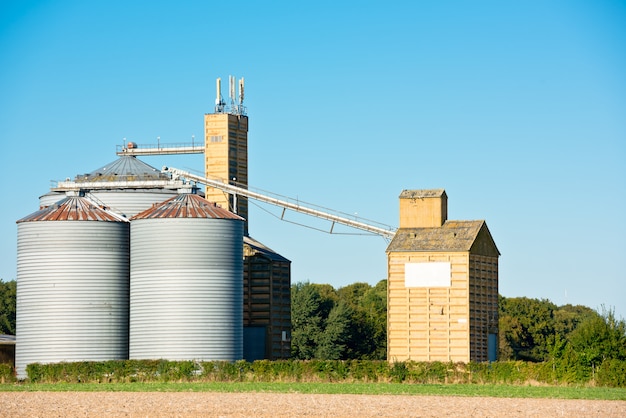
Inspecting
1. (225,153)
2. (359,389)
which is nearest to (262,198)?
(225,153)

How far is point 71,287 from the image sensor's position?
74.7 metres

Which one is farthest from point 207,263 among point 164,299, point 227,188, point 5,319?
point 5,319

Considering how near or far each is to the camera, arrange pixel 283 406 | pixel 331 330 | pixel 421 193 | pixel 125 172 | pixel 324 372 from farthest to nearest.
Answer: pixel 331 330 → pixel 125 172 → pixel 421 193 → pixel 324 372 → pixel 283 406

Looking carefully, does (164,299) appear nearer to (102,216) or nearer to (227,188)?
(102,216)

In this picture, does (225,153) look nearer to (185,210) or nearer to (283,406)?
(185,210)

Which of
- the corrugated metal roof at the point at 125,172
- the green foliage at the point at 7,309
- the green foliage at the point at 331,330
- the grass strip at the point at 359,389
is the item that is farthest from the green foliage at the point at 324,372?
the green foliage at the point at 7,309

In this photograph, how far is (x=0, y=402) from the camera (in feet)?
169

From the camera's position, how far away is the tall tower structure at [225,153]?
89438 mm

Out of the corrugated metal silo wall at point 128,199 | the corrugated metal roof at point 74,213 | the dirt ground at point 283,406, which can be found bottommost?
the dirt ground at point 283,406

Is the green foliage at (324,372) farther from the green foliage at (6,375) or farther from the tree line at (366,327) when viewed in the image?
the tree line at (366,327)

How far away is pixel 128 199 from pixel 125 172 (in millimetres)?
4279

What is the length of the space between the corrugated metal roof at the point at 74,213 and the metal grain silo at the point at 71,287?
0.20 ft

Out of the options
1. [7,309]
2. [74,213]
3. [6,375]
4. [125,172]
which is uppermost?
[125,172]

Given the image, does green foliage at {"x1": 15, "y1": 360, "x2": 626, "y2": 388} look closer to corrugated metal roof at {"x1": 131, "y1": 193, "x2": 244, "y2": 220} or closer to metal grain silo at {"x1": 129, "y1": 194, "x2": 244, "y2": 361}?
metal grain silo at {"x1": 129, "y1": 194, "x2": 244, "y2": 361}
